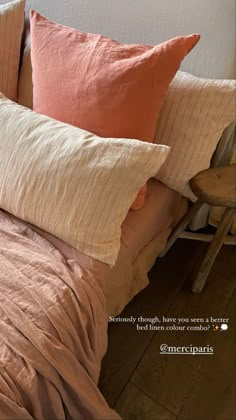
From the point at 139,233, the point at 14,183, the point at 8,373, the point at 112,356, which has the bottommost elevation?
the point at 112,356

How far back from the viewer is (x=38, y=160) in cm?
87

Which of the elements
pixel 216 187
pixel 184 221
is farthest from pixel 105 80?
pixel 184 221

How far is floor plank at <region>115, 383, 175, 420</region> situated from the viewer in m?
1.04

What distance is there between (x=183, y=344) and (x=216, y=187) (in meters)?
0.53

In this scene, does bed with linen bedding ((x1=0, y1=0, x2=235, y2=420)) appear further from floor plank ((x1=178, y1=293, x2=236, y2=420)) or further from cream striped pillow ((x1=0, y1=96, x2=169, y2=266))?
floor plank ((x1=178, y1=293, x2=236, y2=420))

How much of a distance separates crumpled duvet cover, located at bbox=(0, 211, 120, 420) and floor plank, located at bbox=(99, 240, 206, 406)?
267 mm

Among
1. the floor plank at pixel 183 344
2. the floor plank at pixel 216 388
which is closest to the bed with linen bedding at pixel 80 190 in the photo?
the floor plank at pixel 183 344

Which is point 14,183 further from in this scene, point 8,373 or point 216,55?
point 216,55

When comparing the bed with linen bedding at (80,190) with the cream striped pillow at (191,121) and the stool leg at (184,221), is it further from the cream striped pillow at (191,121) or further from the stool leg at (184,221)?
the stool leg at (184,221)

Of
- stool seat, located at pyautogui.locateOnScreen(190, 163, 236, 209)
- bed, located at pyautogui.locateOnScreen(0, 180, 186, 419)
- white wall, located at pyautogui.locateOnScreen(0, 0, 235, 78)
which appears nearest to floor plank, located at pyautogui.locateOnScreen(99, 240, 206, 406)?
bed, located at pyautogui.locateOnScreen(0, 180, 186, 419)

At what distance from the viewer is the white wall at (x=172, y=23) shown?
Result: 1.00 metres

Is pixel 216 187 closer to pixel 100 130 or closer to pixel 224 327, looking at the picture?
pixel 100 130

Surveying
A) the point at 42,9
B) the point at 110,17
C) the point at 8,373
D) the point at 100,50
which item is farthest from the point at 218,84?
the point at 8,373

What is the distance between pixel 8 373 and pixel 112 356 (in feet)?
1.73
